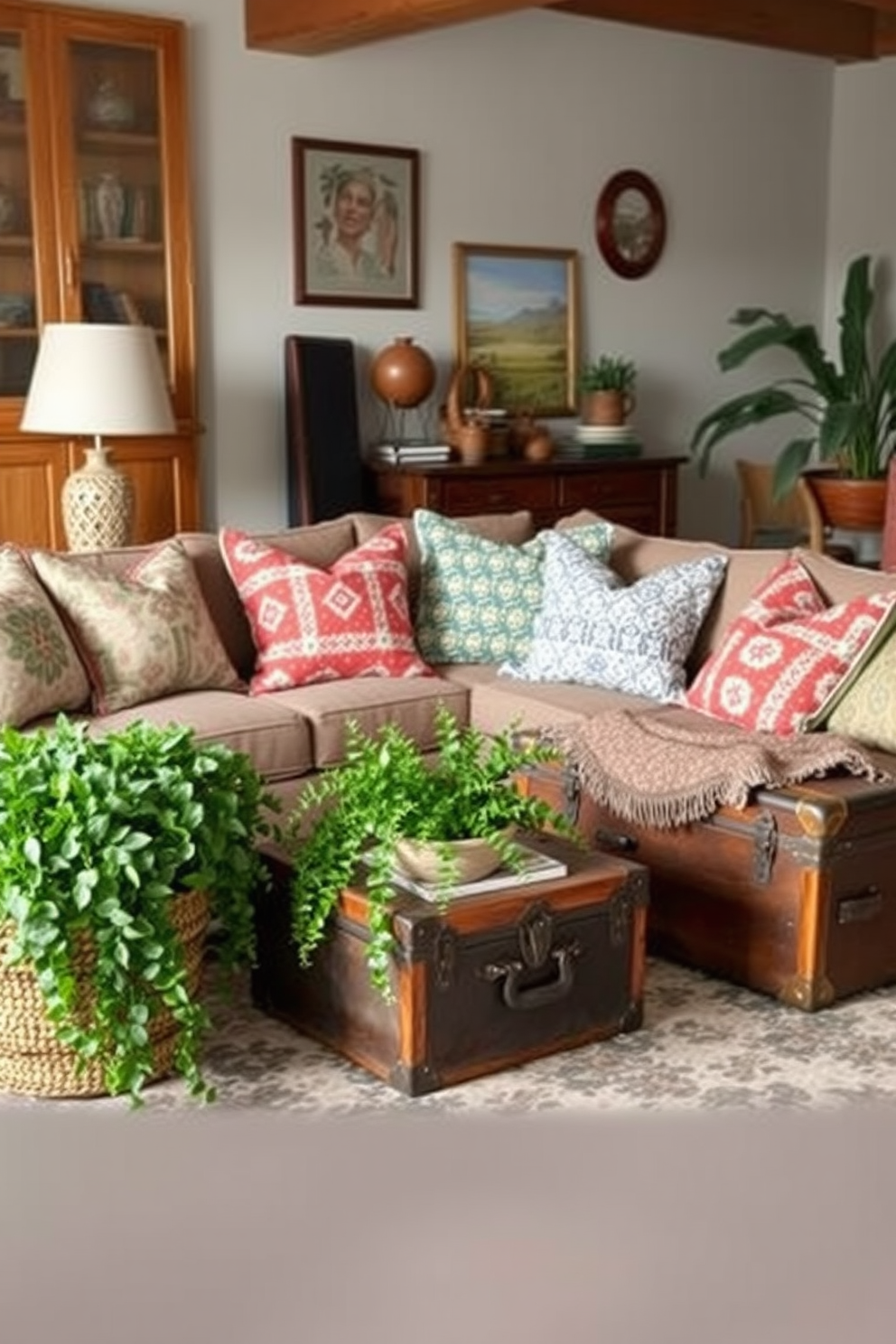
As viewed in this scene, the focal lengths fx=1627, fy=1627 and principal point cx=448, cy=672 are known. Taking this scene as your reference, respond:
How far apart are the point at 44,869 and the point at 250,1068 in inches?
23.0

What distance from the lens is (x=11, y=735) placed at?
A: 271 centimetres

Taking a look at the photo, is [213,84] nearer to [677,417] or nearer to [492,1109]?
[677,417]

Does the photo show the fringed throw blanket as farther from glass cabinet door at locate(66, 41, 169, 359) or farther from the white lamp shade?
glass cabinet door at locate(66, 41, 169, 359)

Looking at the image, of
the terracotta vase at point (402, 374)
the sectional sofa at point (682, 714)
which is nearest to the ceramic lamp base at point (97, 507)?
the sectional sofa at point (682, 714)

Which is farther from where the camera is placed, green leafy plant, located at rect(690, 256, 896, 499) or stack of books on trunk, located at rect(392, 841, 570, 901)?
green leafy plant, located at rect(690, 256, 896, 499)

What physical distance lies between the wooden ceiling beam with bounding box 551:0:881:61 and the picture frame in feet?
3.18

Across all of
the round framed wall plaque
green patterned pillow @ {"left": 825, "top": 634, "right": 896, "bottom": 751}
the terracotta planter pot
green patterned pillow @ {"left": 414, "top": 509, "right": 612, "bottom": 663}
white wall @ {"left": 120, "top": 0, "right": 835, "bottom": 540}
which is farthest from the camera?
the round framed wall plaque

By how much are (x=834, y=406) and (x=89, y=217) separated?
300 centimetres

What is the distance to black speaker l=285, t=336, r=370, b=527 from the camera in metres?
5.85

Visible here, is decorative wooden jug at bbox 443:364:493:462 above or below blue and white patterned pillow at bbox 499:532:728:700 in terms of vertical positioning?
above

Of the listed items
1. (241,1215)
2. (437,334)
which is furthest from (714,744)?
(437,334)

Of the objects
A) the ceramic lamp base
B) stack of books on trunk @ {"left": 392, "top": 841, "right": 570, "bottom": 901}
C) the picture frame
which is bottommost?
stack of books on trunk @ {"left": 392, "top": 841, "right": 570, "bottom": 901}

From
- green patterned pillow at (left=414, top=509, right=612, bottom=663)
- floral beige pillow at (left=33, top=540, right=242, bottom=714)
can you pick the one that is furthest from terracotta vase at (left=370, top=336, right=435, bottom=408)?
floral beige pillow at (left=33, top=540, right=242, bottom=714)

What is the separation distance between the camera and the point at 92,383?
480 cm
